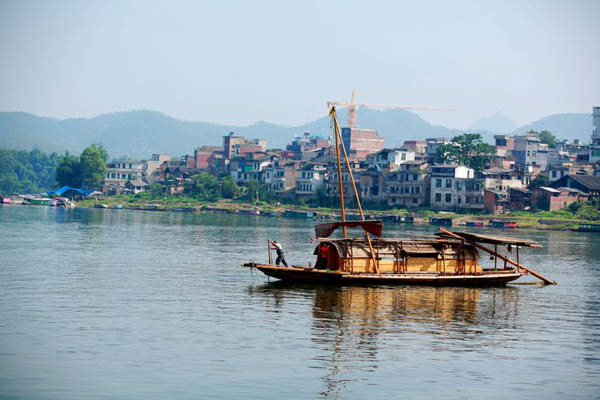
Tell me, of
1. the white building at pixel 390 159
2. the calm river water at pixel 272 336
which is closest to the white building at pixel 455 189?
the white building at pixel 390 159

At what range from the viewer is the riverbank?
88062 millimetres

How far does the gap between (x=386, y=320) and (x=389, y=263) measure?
26.3 ft

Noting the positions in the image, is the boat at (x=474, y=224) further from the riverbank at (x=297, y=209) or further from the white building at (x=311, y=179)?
the white building at (x=311, y=179)

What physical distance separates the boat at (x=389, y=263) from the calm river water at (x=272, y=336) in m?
0.57

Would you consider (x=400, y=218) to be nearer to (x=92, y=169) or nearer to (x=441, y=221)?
(x=441, y=221)

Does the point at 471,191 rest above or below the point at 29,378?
above

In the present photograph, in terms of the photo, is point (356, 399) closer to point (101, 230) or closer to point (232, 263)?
point (232, 263)

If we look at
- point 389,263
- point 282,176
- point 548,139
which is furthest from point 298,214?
point 389,263

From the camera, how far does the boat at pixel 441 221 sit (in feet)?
300

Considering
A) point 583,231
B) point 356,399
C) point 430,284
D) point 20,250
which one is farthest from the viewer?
point 583,231

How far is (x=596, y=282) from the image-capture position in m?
40.8

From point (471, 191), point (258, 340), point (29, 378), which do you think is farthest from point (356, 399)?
point (471, 191)

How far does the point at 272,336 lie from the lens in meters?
24.0

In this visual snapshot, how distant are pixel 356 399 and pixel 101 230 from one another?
52040 mm
